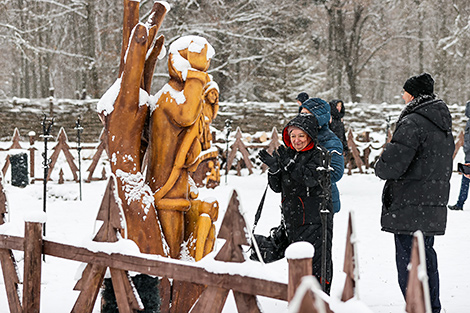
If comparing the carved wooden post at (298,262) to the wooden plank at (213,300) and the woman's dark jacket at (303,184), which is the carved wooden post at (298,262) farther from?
the woman's dark jacket at (303,184)

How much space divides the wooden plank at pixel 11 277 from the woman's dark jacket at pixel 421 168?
8.66 feet

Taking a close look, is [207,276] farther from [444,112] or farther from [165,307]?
[444,112]

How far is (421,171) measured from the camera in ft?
12.1

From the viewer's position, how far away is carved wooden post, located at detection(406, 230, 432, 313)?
1.62m

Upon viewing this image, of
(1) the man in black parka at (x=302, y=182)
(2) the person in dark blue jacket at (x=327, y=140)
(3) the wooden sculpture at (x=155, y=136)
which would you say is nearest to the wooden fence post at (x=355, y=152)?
(2) the person in dark blue jacket at (x=327, y=140)

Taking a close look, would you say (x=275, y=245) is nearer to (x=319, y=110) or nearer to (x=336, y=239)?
(x=319, y=110)

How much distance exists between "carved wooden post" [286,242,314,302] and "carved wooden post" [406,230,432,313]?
22.4 inches

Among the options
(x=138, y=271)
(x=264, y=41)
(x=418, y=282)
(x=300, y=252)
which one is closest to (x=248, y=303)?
(x=300, y=252)

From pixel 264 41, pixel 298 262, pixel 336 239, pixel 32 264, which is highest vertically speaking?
pixel 264 41

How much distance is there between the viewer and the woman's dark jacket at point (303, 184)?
3838mm

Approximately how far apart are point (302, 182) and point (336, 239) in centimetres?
389

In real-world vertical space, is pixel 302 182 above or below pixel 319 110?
below

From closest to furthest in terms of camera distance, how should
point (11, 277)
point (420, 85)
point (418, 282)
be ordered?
point (418, 282)
point (11, 277)
point (420, 85)

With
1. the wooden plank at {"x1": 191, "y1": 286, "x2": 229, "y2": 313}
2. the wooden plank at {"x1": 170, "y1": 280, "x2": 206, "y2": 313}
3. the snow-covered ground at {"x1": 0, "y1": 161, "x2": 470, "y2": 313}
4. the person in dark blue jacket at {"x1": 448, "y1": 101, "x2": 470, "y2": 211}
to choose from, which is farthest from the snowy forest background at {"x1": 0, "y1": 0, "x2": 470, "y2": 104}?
the wooden plank at {"x1": 191, "y1": 286, "x2": 229, "y2": 313}
